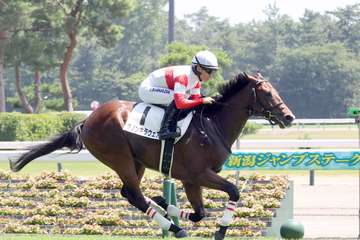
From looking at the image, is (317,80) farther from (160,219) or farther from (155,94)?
(160,219)

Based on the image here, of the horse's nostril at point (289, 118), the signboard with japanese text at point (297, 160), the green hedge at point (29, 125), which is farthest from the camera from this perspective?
the green hedge at point (29, 125)

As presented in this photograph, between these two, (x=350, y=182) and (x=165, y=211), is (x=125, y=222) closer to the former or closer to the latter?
(x=165, y=211)

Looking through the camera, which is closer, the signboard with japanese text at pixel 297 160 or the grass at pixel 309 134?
the signboard with japanese text at pixel 297 160

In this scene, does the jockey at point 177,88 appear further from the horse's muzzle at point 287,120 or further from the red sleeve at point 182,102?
the horse's muzzle at point 287,120

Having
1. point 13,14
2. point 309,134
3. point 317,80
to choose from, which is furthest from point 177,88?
point 317,80

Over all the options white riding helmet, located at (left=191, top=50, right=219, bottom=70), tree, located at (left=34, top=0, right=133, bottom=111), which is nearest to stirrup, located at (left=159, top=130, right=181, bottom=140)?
white riding helmet, located at (left=191, top=50, right=219, bottom=70)

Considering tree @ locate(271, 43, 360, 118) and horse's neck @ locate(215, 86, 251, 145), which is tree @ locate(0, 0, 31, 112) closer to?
tree @ locate(271, 43, 360, 118)

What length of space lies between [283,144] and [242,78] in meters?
12.3

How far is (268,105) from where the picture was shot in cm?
941

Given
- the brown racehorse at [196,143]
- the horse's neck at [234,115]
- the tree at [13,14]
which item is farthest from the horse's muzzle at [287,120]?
the tree at [13,14]

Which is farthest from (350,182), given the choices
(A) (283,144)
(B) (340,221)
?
(B) (340,221)

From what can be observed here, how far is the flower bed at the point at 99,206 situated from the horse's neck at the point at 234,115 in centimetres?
221

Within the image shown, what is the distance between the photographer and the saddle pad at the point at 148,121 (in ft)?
30.7

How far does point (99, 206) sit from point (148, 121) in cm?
299
